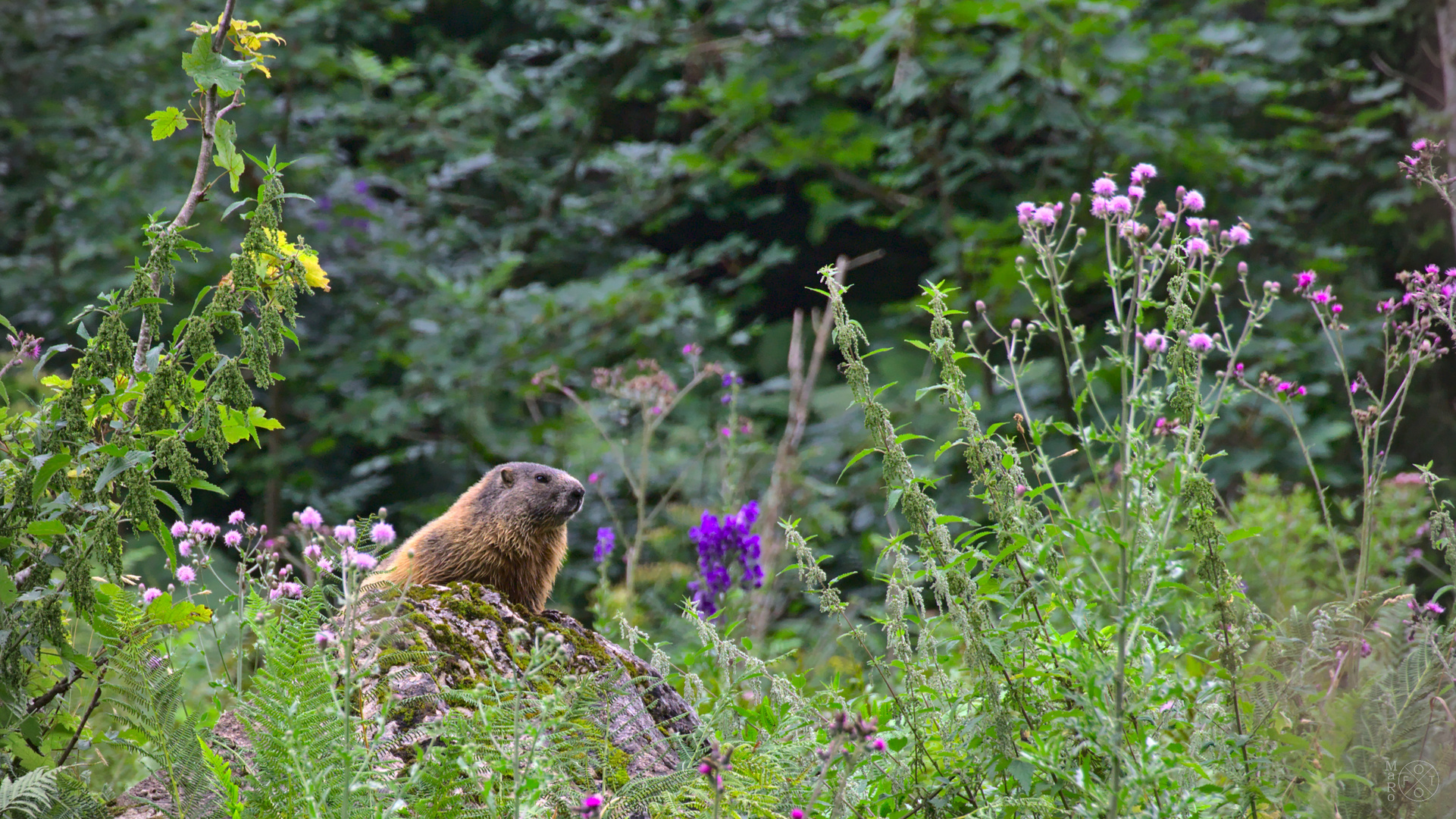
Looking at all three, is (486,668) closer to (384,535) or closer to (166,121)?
(384,535)

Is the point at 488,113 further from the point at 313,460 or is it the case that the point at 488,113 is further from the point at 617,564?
the point at 617,564

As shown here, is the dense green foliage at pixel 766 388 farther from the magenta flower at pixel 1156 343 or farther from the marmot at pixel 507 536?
the marmot at pixel 507 536

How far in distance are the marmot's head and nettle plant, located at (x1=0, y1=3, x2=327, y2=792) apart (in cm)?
152

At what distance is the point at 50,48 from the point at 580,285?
5.04 metres

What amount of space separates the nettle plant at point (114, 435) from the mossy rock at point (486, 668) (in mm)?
460

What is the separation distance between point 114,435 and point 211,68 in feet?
2.60

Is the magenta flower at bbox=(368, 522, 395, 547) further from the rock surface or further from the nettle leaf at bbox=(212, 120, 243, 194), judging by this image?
the nettle leaf at bbox=(212, 120, 243, 194)

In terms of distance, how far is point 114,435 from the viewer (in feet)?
7.11

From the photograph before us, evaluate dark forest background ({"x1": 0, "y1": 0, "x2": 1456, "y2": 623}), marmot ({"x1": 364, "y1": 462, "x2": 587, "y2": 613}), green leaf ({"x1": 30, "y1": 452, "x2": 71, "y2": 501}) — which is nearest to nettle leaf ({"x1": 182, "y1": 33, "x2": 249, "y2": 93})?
green leaf ({"x1": 30, "y1": 452, "x2": 71, "y2": 501})

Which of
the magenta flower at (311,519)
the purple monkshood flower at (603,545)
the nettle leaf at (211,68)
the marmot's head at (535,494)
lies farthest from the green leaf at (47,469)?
the purple monkshood flower at (603,545)

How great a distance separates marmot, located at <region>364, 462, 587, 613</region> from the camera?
3.61m

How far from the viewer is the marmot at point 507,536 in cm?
361

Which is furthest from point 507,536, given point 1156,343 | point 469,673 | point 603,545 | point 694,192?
point 694,192

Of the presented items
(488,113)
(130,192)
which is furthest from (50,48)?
(488,113)
